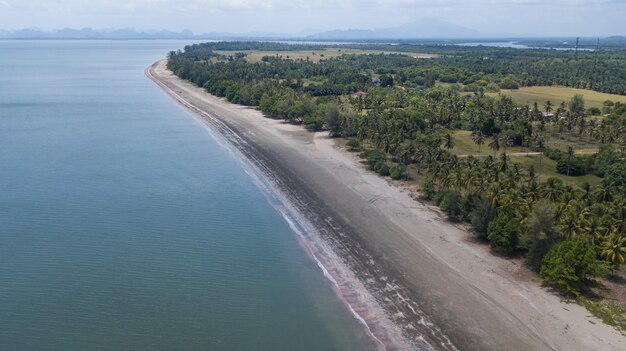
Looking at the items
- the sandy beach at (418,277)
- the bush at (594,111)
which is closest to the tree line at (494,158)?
the bush at (594,111)

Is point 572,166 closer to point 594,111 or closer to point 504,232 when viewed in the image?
point 504,232

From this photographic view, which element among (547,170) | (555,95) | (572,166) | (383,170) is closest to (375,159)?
(383,170)

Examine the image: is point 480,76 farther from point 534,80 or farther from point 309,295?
point 309,295

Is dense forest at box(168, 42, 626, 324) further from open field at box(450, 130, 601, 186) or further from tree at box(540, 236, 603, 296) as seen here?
open field at box(450, 130, 601, 186)

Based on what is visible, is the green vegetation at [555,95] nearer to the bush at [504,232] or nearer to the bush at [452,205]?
the bush at [452,205]

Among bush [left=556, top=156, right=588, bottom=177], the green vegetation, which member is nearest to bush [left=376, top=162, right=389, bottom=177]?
bush [left=556, top=156, right=588, bottom=177]

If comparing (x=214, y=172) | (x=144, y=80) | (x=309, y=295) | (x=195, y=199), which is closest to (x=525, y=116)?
(x=214, y=172)
